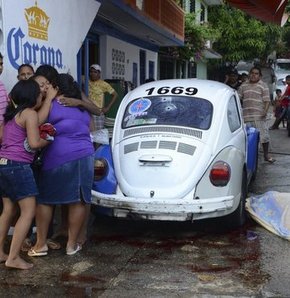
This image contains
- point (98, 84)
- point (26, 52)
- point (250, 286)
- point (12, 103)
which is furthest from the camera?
point (98, 84)

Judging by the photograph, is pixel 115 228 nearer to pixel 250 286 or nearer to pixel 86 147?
pixel 86 147

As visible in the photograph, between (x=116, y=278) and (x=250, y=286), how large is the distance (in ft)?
3.61

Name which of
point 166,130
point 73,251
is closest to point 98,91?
point 166,130

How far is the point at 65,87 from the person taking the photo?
4977mm

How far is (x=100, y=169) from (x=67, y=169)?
743 millimetres

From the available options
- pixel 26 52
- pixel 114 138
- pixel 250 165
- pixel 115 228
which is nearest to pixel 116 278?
pixel 115 228

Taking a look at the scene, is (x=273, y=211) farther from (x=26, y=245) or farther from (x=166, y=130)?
(x=26, y=245)

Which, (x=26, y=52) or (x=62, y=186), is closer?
(x=62, y=186)

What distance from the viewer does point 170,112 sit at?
6.08 metres

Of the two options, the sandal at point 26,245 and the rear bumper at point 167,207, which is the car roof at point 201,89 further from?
the sandal at point 26,245

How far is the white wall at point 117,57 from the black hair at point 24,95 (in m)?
7.40

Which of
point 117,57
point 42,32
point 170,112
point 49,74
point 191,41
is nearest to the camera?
point 49,74

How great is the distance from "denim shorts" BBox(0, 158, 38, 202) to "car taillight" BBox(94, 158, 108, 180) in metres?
1.00

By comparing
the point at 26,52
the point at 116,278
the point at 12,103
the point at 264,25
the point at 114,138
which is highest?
the point at 264,25
